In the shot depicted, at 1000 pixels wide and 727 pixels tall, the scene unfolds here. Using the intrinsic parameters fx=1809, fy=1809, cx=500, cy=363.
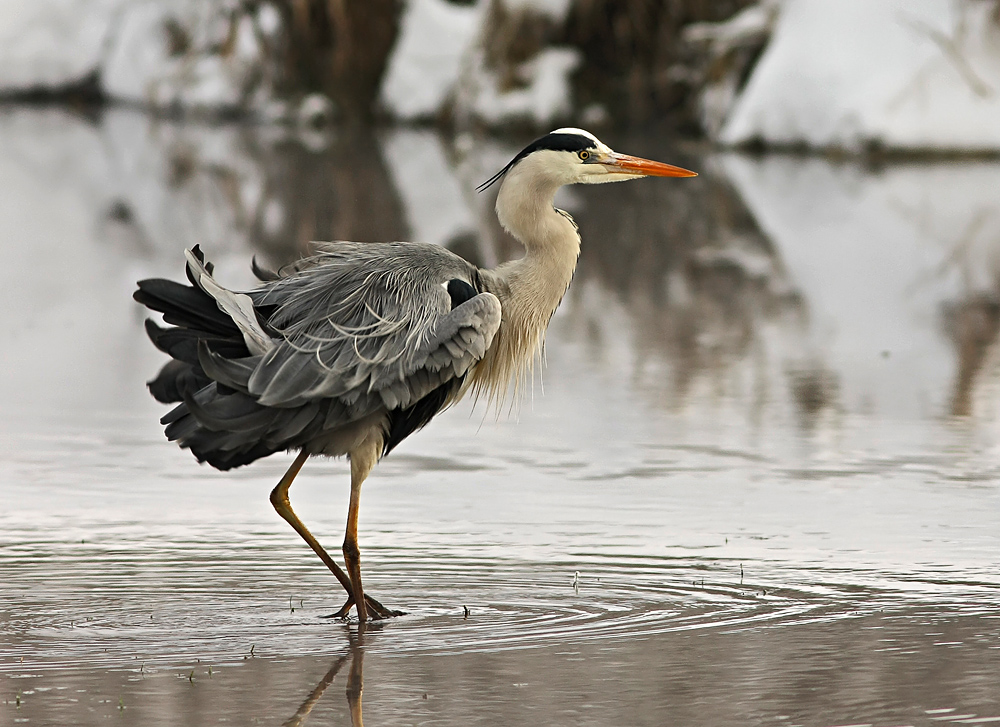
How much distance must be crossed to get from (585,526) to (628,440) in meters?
1.84

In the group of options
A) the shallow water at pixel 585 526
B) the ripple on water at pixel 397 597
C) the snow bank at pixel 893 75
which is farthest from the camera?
the snow bank at pixel 893 75

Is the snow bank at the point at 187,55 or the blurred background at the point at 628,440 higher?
the blurred background at the point at 628,440

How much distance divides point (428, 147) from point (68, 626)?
24.3 meters

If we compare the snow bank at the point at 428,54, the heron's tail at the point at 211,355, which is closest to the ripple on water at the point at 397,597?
the heron's tail at the point at 211,355

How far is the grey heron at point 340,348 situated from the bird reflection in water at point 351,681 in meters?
0.24

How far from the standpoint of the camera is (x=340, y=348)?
6.50m

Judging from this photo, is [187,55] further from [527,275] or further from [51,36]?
[527,275]

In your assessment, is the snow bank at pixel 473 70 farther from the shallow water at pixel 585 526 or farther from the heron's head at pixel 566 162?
the heron's head at pixel 566 162

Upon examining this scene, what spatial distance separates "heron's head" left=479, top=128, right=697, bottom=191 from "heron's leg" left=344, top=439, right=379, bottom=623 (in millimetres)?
1277

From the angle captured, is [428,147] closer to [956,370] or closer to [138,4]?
[138,4]

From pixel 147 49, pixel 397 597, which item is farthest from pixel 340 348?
pixel 147 49

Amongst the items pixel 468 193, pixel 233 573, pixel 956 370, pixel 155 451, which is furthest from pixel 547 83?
pixel 233 573

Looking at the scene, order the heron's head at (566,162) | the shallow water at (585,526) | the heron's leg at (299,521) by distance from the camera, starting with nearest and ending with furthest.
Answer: the shallow water at (585,526) < the heron's leg at (299,521) < the heron's head at (566,162)

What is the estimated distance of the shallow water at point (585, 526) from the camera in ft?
18.1
